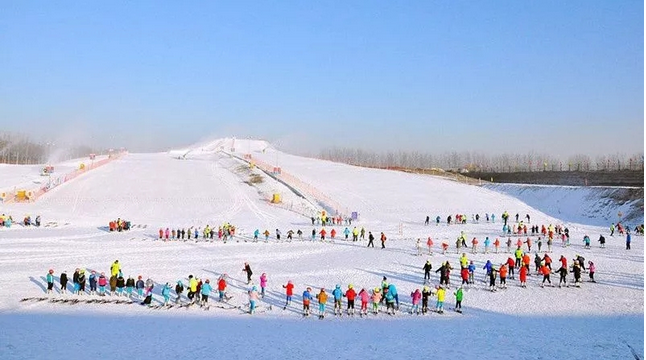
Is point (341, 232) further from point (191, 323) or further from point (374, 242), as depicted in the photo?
point (191, 323)

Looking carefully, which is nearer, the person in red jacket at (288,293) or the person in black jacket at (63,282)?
the person in red jacket at (288,293)

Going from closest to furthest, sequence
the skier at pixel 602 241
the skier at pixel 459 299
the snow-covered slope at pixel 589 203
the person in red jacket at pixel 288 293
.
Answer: the skier at pixel 459 299
the person in red jacket at pixel 288 293
the skier at pixel 602 241
the snow-covered slope at pixel 589 203

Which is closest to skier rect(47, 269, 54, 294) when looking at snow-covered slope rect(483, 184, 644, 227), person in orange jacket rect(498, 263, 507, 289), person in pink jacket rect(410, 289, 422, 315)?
person in pink jacket rect(410, 289, 422, 315)

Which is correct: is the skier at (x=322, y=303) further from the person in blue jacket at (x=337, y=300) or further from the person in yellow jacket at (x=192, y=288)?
the person in yellow jacket at (x=192, y=288)

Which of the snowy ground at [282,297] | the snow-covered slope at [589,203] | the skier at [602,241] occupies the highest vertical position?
the snow-covered slope at [589,203]

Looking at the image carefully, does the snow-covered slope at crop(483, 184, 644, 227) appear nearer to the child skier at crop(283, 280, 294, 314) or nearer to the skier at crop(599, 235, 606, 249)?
the skier at crop(599, 235, 606, 249)

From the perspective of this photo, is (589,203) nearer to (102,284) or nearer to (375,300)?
(375,300)

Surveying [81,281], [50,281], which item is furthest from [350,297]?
[50,281]

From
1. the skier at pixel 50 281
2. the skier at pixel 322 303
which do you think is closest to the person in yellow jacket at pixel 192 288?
the skier at pixel 322 303

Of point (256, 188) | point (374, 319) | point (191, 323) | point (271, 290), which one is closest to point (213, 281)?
point (271, 290)
